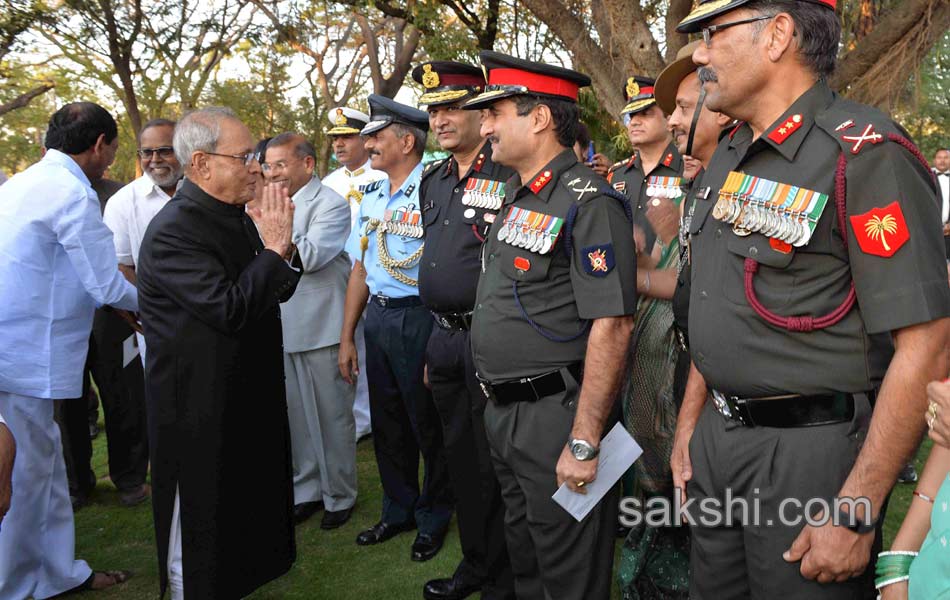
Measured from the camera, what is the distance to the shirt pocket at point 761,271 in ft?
6.19

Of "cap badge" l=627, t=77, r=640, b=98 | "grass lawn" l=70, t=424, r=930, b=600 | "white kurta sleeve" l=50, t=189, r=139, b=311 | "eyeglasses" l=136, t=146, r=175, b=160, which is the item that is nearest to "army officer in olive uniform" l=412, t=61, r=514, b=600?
"grass lawn" l=70, t=424, r=930, b=600

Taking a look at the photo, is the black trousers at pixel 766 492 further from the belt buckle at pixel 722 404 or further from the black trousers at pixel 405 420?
the black trousers at pixel 405 420

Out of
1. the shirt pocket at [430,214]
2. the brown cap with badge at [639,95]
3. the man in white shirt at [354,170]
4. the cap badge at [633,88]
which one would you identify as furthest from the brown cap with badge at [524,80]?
the man in white shirt at [354,170]

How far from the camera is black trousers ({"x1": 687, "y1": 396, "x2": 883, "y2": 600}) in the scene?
73.3 inches

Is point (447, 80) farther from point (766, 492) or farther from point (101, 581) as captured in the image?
point (101, 581)


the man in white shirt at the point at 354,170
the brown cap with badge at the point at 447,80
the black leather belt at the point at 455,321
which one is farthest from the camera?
the man in white shirt at the point at 354,170

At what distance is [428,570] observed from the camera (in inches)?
157

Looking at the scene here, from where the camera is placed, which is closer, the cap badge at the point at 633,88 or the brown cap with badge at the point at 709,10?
the brown cap with badge at the point at 709,10

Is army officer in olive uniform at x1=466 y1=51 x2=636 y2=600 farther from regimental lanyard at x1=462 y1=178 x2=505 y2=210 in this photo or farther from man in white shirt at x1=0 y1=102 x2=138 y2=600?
man in white shirt at x1=0 y1=102 x2=138 y2=600

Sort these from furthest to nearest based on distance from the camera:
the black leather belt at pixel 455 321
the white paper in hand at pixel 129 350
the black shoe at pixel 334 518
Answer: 1. the white paper in hand at pixel 129 350
2. the black shoe at pixel 334 518
3. the black leather belt at pixel 455 321

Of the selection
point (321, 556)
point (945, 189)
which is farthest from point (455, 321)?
point (945, 189)

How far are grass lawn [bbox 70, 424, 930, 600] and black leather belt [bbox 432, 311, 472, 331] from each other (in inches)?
41.3

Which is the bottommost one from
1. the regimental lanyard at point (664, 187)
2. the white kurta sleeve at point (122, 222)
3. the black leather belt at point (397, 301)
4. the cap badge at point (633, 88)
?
the black leather belt at point (397, 301)

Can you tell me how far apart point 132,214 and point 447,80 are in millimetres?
2300
